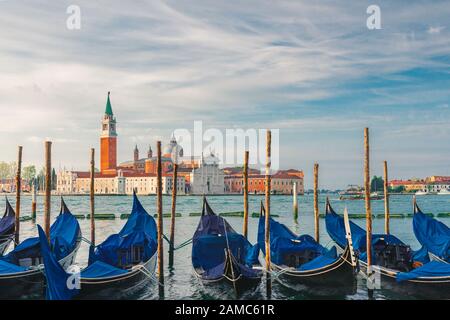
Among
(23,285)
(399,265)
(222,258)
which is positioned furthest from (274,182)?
(23,285)

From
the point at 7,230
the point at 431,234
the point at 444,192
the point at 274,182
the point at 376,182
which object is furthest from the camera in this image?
the point at 444,192

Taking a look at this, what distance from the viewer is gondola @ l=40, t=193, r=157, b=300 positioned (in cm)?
673

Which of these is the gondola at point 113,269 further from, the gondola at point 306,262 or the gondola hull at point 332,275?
the gondola hull at point 332,275

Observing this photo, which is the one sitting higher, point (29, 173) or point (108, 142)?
point (108, 142)

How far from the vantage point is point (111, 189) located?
260 feet

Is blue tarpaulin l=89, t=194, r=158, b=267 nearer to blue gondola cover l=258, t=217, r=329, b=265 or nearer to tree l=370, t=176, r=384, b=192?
blue gondola cover l=258, t=217, r=329, b=265

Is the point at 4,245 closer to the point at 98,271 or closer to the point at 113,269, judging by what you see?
the point at 113,269

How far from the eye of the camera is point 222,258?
928cm

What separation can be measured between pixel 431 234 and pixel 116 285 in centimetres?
662

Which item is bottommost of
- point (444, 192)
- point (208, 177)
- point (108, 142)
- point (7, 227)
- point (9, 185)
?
point (444, 192)

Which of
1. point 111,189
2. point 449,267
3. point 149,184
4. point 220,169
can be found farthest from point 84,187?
point 449,267

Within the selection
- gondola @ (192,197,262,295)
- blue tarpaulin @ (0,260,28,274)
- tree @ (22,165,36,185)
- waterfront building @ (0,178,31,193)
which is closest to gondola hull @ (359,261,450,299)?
gondola @ (192,197,262,295)
